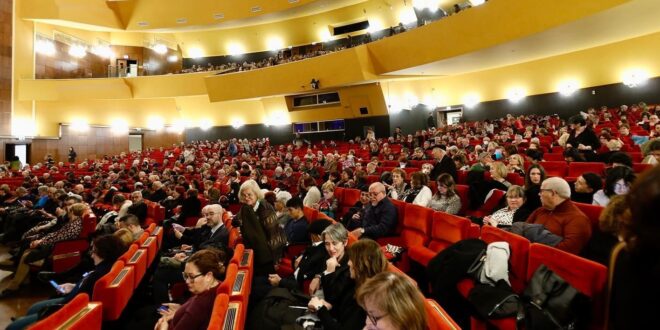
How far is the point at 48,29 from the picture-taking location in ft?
53.3

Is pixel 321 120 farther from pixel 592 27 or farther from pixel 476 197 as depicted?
pixel 476 197

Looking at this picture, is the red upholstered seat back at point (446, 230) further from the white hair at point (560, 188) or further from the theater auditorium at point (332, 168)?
the white hair at point (560, 188)

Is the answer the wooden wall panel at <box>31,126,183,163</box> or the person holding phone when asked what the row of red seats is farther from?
the wooden wall panel at <box>31,126,183,163</box>

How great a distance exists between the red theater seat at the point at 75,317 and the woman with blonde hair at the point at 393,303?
1.26 meters

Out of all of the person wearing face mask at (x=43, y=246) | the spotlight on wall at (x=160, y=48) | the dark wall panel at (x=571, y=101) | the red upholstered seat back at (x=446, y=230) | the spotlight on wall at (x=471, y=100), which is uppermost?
the spotlight on wall at (x=160, y=48)

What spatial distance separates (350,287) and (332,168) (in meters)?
4.95

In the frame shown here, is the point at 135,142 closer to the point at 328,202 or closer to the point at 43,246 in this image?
the point at 43,246

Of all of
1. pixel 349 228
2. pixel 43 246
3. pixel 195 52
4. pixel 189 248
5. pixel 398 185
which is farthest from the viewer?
pixel 195 52

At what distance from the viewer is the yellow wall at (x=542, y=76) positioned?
10.9 metres

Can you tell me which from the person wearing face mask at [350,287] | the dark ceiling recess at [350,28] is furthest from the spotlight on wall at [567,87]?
the person wearing face mask at [350,287]

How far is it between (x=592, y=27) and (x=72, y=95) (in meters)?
17.6

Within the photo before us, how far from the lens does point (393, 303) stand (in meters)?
1.25

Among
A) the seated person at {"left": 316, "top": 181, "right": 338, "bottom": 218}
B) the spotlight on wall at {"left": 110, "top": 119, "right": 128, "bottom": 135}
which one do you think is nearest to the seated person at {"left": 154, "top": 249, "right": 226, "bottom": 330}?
the seated person at {"left": 316, "top": 181, "right": 338, "bottom": 218}

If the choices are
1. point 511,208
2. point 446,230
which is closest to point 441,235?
point 446,230
